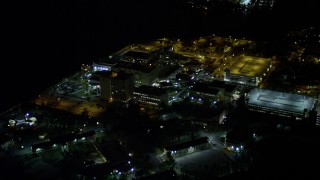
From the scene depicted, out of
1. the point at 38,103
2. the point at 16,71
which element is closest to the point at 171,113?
the point at 38,103

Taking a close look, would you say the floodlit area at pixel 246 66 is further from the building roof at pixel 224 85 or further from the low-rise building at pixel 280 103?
the low-rise building at pixel 280 103

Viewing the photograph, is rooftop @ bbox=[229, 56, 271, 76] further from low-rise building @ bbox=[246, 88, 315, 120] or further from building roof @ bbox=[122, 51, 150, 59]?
building roof @ bbox=[122, 51, 150, 59]

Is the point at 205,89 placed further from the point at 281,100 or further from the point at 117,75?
the point at 117,75

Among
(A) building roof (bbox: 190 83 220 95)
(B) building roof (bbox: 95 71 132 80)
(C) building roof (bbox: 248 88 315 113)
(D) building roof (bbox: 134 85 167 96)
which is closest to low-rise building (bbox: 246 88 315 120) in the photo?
(C) building roof (bbox: 248 88 315 113)

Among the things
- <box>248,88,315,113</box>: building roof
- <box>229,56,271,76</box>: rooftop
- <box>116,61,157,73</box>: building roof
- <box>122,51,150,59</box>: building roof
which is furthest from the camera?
<box>122,51,150,59</box>: building roof

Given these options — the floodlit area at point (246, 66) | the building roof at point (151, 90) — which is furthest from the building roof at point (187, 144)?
the floodlit area at point (246, 66)

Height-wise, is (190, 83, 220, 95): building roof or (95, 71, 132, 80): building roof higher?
(95, 71, 132, 80): building roof
